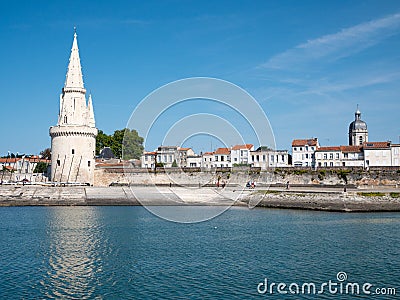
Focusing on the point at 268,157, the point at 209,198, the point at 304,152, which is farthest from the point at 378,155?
the point at 209,198

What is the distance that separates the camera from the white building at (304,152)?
70.2m

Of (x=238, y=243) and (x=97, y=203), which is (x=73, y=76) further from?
(x=238, y=243)

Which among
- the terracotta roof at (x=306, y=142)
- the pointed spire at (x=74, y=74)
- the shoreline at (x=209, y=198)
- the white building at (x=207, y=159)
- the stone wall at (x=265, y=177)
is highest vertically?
the pointed spire at (x=74, y=74)

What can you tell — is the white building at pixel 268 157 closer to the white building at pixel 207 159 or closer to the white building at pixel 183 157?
the white building at pixel 207 159

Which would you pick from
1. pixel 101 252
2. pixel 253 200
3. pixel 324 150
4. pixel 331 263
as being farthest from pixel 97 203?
pixel 324 150

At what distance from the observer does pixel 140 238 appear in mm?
24672

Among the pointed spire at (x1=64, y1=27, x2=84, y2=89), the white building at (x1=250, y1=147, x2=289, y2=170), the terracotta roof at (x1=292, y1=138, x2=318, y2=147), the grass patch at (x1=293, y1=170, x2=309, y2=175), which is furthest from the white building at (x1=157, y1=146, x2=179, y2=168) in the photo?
the grass patch at (x1=293, y1=170, x2=309, y2=175)

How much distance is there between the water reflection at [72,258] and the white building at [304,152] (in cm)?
4421

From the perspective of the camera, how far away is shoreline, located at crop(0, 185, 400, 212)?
37031mm

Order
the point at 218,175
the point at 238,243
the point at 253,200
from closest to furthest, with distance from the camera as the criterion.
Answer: the point at 238,243 < the point at 253,200 < the point at 218,175

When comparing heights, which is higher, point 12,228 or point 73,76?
point 73,76

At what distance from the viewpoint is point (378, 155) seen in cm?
6353

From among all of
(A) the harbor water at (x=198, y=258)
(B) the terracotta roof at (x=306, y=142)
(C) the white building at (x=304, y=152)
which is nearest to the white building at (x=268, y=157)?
(C) the white building at (x=304, y=152)

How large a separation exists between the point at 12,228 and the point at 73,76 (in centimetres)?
2899
